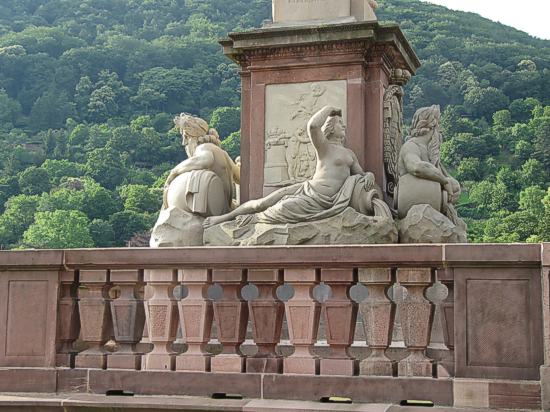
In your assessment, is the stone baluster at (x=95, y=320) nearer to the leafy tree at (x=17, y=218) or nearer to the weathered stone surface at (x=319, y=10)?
the weathered stone surface at (x=319, y=10)

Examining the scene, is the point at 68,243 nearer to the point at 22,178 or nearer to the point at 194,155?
the point at 22,178

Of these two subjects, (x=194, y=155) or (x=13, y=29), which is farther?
(x=13, y=29)

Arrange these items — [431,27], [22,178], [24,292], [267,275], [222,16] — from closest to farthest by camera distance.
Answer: [267,275] → [24,292] → [22,178] → [431,27] → [222,16]

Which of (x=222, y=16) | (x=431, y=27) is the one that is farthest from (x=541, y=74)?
(x=222, y=16)

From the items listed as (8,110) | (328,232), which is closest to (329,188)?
(328,232)

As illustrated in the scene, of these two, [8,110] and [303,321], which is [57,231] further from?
[303,321]

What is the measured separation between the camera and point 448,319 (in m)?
6.01

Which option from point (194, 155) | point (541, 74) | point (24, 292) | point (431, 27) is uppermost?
point (431, 27)

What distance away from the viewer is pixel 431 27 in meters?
143

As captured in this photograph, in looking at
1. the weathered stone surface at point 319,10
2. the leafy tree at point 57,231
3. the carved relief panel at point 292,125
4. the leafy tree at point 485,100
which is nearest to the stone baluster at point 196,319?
the carved relief panel at point 292,125

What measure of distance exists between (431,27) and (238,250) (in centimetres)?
14264

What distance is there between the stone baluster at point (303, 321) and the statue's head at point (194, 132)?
5524 mm

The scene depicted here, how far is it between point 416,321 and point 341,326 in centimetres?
→ 54

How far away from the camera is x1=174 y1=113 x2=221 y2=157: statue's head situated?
11.5m
